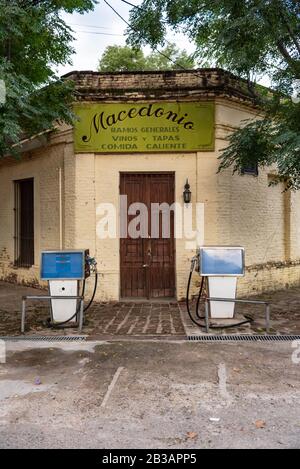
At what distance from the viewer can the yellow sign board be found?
9141 millimetres

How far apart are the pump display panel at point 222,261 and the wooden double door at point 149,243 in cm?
237

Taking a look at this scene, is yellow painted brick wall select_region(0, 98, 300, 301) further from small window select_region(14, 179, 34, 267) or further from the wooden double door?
small window select_region(14, 179, 34, 267)

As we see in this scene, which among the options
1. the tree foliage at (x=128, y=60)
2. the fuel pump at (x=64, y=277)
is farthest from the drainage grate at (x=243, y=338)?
the tree foliage at (x=128, y=60)

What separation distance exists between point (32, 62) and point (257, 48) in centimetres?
375

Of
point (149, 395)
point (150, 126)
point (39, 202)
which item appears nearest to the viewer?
point (149, 395)

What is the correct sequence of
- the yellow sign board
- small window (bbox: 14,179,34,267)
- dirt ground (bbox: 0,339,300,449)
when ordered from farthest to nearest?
small window (bbox: 14,179,34,267), the yellow sign board, dirt ground (bbox: 0,339,300,449)

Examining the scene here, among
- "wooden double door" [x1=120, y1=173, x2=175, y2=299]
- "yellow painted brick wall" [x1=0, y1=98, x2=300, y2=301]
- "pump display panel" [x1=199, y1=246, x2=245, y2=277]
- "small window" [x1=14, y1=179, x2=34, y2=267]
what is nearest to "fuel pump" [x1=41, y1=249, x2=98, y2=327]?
"pump display panel" [x1=199, y1=246, x2=245, y2=277]

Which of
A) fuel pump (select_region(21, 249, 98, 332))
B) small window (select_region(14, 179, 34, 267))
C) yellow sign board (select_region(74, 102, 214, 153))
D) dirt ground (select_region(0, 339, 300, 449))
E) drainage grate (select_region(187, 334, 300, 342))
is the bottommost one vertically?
dirt ground (select_region(0, 339, 300, 449))

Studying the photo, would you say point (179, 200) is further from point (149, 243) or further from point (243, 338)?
point (243, 338)

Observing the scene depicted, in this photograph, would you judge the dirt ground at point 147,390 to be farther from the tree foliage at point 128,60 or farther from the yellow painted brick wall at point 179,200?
the tree foliage at point 128,60

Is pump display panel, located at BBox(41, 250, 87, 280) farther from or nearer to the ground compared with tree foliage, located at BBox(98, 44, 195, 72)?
nearer to the ground

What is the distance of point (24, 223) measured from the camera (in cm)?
1186

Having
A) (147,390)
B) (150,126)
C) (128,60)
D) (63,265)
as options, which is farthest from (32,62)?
(128,60)

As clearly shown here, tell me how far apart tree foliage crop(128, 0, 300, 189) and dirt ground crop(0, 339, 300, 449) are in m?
3.36
